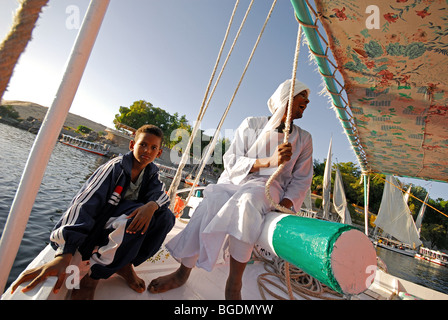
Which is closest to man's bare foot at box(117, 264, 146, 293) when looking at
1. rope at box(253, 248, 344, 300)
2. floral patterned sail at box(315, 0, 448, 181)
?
rope at box(253, 248, 344, 300)

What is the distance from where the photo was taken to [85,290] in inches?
44.2

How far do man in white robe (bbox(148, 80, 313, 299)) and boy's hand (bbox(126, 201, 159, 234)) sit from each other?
34 centimetres

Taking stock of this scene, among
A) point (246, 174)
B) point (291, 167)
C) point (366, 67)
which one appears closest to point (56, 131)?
point (246, 174)

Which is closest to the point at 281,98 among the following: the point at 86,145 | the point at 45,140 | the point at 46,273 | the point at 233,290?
the point at 233,290

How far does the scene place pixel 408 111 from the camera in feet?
6.95

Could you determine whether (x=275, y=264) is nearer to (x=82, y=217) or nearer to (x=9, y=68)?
(x=82, y=217)

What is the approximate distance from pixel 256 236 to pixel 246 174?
50cm

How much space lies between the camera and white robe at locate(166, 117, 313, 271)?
129 cm

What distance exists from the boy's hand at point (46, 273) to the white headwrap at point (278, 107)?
1.32 meters

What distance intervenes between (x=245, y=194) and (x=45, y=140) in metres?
1.02

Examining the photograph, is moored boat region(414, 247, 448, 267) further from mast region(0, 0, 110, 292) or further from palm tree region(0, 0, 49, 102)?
palm tree region(0, 0, 49, 102)

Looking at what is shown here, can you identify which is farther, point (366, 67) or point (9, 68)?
point (366, 67)

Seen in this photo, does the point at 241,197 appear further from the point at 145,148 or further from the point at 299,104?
the point at 299,104

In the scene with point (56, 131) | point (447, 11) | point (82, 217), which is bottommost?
point (82, 217)
